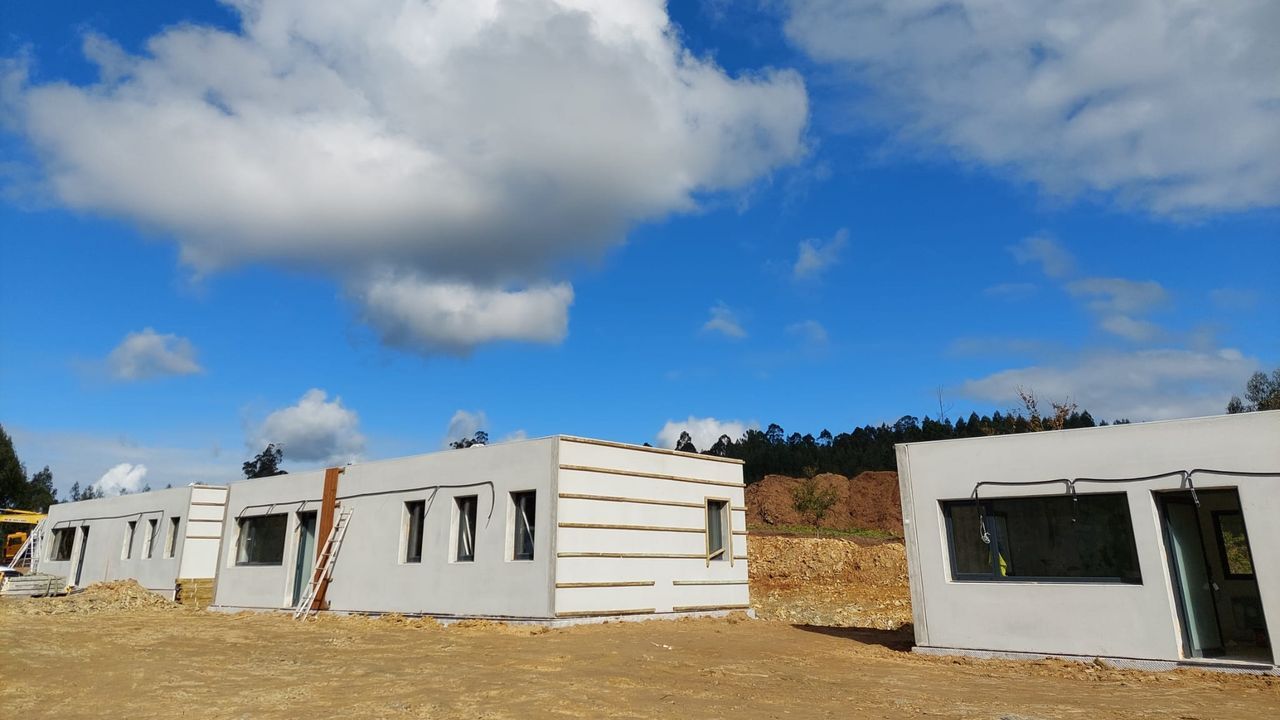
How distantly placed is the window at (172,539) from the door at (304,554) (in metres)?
8.31

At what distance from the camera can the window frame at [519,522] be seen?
592 inches

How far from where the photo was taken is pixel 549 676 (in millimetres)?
9734

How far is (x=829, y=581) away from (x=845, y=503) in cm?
2784

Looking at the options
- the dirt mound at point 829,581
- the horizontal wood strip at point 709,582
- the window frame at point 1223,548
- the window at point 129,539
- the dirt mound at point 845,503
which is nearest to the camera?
the window frame at point 1223,548

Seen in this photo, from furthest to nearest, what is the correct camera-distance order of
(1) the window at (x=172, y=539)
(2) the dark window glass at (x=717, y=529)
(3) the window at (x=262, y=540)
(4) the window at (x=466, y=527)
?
1. (1) the window at (x=172, y=539)
2. (3) the window at (x=262, y=540)
3. (2) the dark window glass at (x=717, y=529)
4. (4) the window at (x=466, y=527)

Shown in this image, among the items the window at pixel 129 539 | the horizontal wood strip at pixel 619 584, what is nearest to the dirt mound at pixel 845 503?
the window at pixel 129 539

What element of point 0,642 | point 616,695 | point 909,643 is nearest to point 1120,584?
point 909,643

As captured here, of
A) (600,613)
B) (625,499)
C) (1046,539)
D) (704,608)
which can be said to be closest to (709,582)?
(704,608)

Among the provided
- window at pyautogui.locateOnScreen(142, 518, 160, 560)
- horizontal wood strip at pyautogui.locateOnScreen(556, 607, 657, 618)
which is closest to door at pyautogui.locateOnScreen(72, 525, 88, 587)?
window at pyautogui.locateOnScreen(142, 518, 160, 560)

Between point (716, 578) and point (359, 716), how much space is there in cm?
1129

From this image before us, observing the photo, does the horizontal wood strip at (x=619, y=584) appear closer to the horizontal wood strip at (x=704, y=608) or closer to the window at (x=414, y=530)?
the horizontal wood strip at (x=704, y=608)

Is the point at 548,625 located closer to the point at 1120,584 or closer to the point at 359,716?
the point at 359,716

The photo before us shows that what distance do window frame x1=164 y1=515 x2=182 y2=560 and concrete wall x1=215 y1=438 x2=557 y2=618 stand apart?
648cm

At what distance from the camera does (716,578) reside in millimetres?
17703
